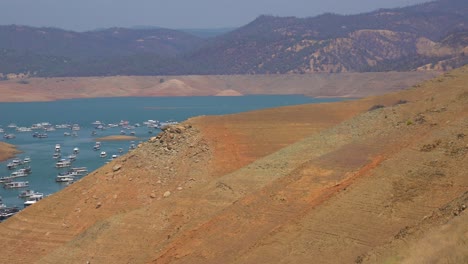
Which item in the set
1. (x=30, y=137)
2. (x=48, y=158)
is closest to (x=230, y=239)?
(x=48, y=158)

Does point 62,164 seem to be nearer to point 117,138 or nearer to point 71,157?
point 71,157

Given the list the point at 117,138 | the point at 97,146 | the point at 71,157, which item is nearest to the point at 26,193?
the point at 71,157

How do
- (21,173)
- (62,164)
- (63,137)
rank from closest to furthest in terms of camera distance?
1. (21,173)
2. (62,164)
3. (63,137)

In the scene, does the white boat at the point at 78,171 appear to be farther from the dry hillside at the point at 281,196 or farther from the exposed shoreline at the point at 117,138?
the dry hillside at the point at 281,196

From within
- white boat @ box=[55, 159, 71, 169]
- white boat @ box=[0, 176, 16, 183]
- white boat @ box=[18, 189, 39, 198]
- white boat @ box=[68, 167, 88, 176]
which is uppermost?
white boat @ box=[18, 189, 39, 198]

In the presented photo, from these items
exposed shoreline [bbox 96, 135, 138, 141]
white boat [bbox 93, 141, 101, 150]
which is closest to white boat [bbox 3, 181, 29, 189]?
white boat [bbox 93, 141, 101, 150]

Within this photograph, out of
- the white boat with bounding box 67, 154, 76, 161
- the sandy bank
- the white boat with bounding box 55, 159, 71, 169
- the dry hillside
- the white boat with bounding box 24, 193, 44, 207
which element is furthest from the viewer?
the sandy bank

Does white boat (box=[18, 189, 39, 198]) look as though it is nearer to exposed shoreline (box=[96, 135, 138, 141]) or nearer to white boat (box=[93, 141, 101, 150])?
white boat (box=[93, 141, 101, 150])

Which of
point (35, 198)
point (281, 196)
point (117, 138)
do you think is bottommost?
point (117, 138)

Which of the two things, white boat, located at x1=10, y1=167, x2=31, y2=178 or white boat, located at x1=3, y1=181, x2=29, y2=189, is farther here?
white boat, located at x1=10, y1=167, x2=31, y2=178
